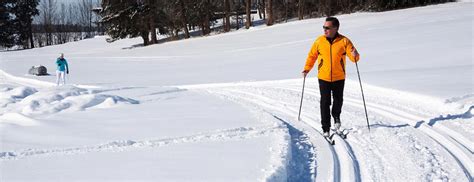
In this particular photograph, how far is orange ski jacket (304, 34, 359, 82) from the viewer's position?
6.54 m

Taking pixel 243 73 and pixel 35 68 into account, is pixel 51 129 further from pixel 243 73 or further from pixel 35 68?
pixel 35 68

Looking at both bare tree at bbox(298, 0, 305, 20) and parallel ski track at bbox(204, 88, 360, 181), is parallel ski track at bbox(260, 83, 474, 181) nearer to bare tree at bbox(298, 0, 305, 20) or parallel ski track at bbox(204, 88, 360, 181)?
parallel ski track at bbox(204, 88, 360, 181)

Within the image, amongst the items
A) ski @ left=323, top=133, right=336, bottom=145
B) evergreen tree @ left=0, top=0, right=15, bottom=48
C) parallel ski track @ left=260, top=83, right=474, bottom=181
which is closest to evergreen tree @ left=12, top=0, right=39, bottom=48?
evergreen tree @ left=0, top=0, right=15, bottom=48

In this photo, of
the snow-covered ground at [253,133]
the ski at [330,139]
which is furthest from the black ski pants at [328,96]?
the snow-covered ground at [253,133]

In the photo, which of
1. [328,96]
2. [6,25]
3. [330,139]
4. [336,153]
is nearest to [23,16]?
[6,25]

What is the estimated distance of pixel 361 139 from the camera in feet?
21.4

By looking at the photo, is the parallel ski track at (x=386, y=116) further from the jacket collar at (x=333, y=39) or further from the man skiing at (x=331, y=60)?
the jacket collar at (x=333, y=39)

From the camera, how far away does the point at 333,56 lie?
6.58 m

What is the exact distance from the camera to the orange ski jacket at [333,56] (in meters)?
6.54

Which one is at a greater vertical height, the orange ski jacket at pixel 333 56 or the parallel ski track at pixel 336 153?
the orange ski jacket at pixel 333 56

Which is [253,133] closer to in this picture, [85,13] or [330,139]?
[330,139]

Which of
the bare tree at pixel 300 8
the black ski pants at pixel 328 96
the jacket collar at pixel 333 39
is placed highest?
the bare tree at pixel 300 8

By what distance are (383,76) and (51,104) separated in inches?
364

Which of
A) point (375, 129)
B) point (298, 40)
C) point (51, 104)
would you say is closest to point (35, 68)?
point (298, 40)
